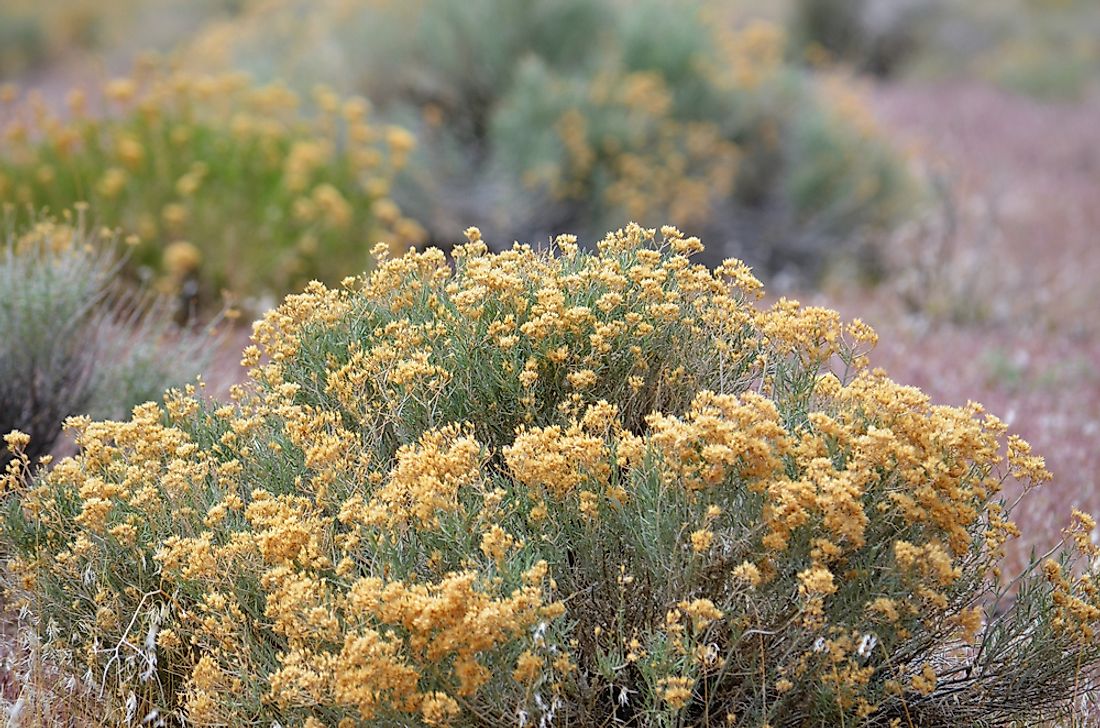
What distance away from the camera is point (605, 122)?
775 cm

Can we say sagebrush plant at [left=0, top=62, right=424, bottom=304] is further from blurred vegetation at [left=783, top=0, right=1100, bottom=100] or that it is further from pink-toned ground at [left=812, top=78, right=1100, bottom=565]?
blurred vegetation at [left=783, top=0, right=1100, bottom=100]

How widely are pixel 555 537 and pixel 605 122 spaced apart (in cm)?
568

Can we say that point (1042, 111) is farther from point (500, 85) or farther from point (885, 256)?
point (500, 85)

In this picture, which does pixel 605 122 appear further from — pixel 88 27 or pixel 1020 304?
pixel 88 27

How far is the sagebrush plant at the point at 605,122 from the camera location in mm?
7660

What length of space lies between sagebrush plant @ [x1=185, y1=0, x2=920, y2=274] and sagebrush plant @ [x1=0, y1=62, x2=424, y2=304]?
952mm

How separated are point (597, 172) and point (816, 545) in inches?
224

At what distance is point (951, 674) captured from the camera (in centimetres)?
255

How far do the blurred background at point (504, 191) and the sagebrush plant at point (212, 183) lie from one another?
18mm

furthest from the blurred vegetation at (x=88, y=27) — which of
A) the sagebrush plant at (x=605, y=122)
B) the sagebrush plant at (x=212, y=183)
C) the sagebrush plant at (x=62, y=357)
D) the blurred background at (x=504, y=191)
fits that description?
the sagebrush plant at (x=62, y=357)

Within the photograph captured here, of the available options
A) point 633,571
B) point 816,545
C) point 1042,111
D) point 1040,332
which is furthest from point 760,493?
point 1042,111

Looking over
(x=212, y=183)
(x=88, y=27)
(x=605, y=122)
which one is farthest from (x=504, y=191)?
(x=88, y=27)

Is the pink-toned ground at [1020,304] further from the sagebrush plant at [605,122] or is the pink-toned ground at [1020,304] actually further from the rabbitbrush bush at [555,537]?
the rabbitbrush bush at [555,537]

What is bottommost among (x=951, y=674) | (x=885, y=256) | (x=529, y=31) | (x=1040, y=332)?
(x=951, y=674)
